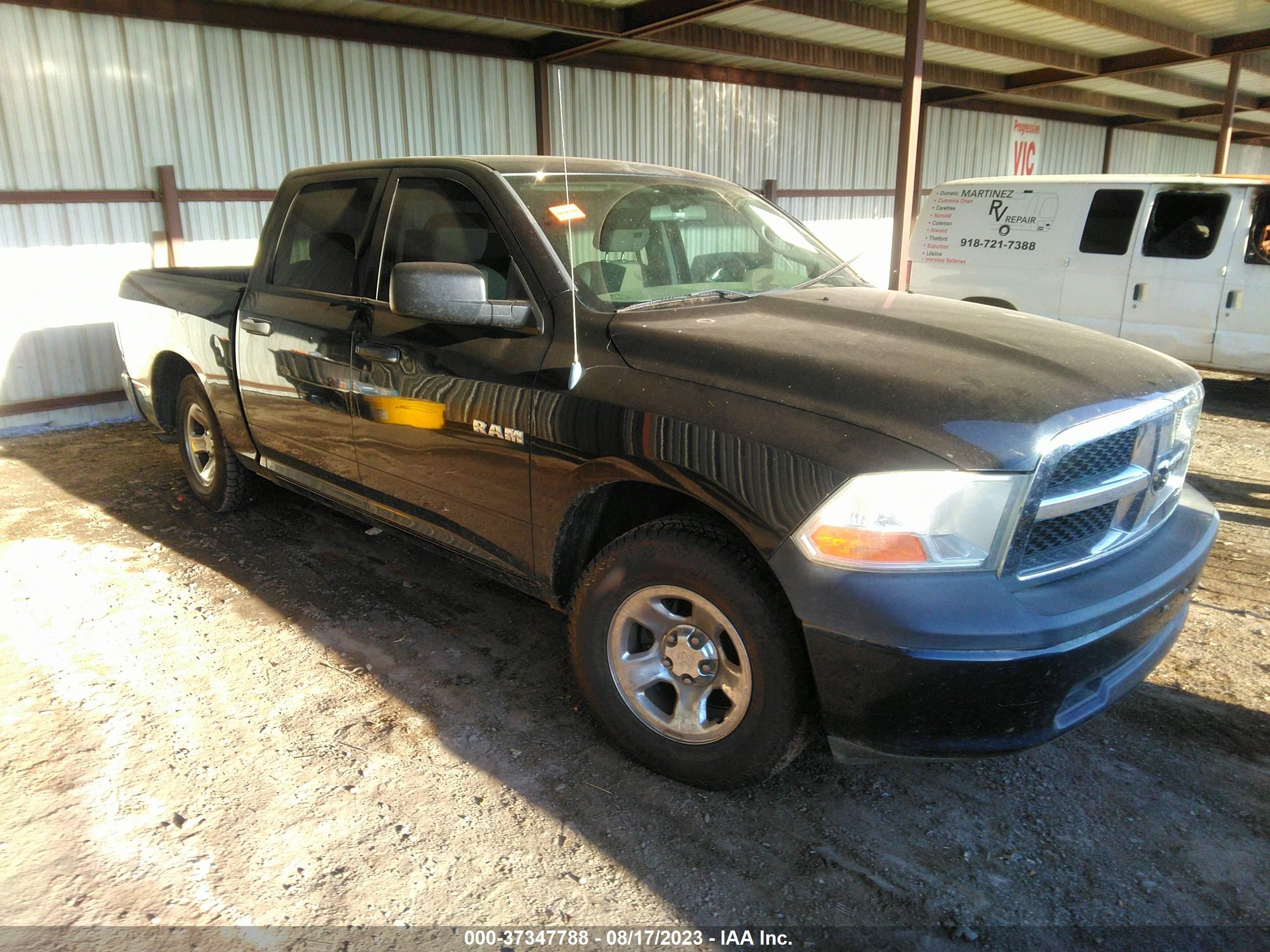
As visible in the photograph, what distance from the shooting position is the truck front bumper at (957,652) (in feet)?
7.04

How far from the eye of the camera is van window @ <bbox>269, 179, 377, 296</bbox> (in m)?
3.82

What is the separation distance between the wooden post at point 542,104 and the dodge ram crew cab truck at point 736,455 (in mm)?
7630

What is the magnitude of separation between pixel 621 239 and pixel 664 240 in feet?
0.78

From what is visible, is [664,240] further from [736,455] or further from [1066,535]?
[1066,535]

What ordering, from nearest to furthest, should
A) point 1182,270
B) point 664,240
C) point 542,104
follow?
point 664,240
point 1182,270
point 542,104

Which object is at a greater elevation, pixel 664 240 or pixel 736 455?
pixel 664 240

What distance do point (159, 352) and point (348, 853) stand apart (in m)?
3.74

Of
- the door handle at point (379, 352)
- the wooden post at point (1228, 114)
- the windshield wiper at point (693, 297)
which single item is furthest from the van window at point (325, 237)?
the wooden post at point (1228, 114)

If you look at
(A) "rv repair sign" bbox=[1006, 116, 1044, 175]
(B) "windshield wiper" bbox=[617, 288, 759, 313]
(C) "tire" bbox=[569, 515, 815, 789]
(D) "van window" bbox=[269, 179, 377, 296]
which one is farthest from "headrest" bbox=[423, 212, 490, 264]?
(A) "rv repair sign" bbox=[1006, 116, 1044, 175]

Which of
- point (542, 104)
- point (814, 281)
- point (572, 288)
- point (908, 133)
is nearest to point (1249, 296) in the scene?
point (908, 133)

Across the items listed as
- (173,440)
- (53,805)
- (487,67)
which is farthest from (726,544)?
(487,67)

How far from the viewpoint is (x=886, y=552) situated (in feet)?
7.23

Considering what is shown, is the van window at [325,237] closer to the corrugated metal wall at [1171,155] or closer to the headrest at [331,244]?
Answer: the headrest at [331,244]

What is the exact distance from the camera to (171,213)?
8367 millimetres
